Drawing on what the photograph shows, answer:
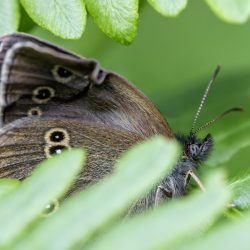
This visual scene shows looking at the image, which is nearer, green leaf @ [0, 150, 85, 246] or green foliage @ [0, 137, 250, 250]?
green foliage @ [0, 137, 250, 250]

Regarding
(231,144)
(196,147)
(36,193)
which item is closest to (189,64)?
(231,144)

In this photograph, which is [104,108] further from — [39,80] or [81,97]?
[39,80]

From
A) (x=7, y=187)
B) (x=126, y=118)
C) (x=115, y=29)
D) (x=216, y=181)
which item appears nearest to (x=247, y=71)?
(x=126, y=118)

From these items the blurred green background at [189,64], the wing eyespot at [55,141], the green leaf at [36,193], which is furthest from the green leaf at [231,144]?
the green leaf at [36,193]

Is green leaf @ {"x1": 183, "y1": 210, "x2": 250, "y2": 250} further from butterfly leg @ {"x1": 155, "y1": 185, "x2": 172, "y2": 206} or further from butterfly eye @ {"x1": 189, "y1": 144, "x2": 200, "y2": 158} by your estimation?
butterfly eye @ {"x1": 189, "y1": 144, "x2": 200, "y2": 158}

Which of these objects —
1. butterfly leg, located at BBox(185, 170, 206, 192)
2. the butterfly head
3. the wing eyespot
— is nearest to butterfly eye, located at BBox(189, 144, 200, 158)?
the butterfly head
